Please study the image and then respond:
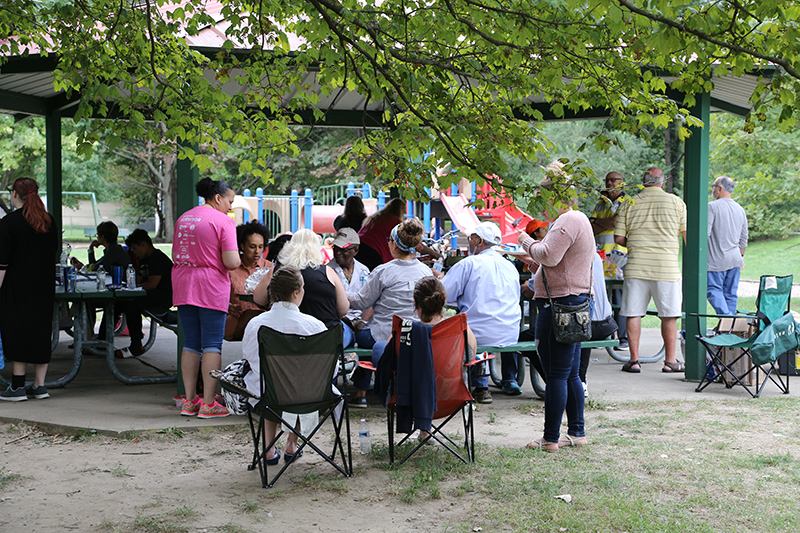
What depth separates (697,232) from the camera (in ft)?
25.7

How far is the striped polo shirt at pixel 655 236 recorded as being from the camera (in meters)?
8.09

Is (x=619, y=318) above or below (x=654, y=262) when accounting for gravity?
below

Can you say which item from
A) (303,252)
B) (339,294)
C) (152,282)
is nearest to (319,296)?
(339,294)

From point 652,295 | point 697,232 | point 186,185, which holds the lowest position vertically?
point 652,295

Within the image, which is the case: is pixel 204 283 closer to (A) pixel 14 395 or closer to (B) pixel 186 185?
(B) pixel 186 185

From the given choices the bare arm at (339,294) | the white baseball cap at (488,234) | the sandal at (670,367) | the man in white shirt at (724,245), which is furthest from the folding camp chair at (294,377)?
the man in white shirt at (724,245)

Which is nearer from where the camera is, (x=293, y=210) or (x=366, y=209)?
(x=293, y=210)

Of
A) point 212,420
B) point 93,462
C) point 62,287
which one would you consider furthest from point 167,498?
point 62,287

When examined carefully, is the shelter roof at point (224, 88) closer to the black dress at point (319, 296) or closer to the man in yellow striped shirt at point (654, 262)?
the man in yellow striped shirt at point (654, 262)

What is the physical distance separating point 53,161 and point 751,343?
8.12 m

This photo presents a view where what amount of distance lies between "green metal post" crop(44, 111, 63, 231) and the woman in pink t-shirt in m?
4.73

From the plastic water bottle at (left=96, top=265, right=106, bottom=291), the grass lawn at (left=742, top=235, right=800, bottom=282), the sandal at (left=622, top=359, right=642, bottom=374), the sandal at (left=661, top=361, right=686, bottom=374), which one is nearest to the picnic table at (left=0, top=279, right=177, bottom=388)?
the plastic water bottle at (left=96, top=265, right=106, bottom=291)

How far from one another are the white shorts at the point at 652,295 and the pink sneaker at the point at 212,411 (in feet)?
13.6

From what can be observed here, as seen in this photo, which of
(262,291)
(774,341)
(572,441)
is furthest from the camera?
(774,341)
